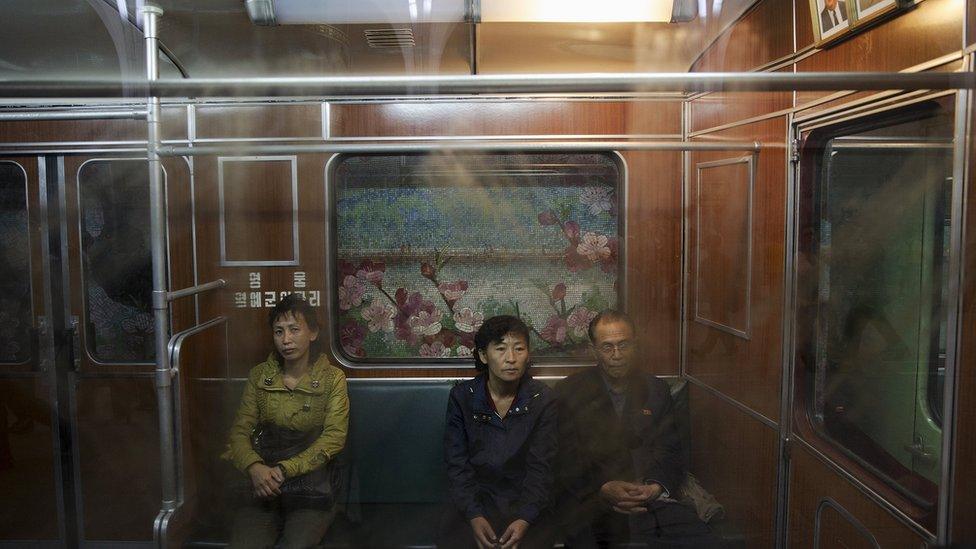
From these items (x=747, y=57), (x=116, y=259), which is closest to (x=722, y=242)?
(x=747, y=57)

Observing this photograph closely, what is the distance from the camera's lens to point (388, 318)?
3115 millimetres

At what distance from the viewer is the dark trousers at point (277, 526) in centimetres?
261

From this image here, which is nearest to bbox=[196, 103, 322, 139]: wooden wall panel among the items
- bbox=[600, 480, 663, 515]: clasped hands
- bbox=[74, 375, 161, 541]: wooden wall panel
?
bbox=[74, 375, 161, 541]: wooden wall panel

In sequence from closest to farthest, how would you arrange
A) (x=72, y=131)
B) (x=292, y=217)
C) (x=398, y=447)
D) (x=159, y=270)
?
1. (x=159, y=270)
2. (x=398, y=447)
3. (x=292, y=217)
4. (x=72, y=131)

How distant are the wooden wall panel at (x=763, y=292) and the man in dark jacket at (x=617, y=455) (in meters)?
0.31

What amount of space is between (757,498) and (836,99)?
157 centimetres

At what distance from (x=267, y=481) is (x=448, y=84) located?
1.87 m

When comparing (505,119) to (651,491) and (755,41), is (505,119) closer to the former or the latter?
(755,41)

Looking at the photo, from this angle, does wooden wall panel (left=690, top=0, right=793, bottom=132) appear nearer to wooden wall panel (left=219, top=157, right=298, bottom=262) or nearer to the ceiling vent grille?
the ceiling vent grille

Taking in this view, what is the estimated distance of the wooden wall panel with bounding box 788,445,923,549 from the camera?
6.03 ft

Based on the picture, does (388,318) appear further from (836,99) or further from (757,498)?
(836,99)

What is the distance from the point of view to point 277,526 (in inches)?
104

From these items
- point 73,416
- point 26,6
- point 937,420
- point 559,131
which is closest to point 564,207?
point 559,131

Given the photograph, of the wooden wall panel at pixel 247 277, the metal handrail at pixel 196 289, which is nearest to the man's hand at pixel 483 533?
the wooden wall panel at pixel 247 277
